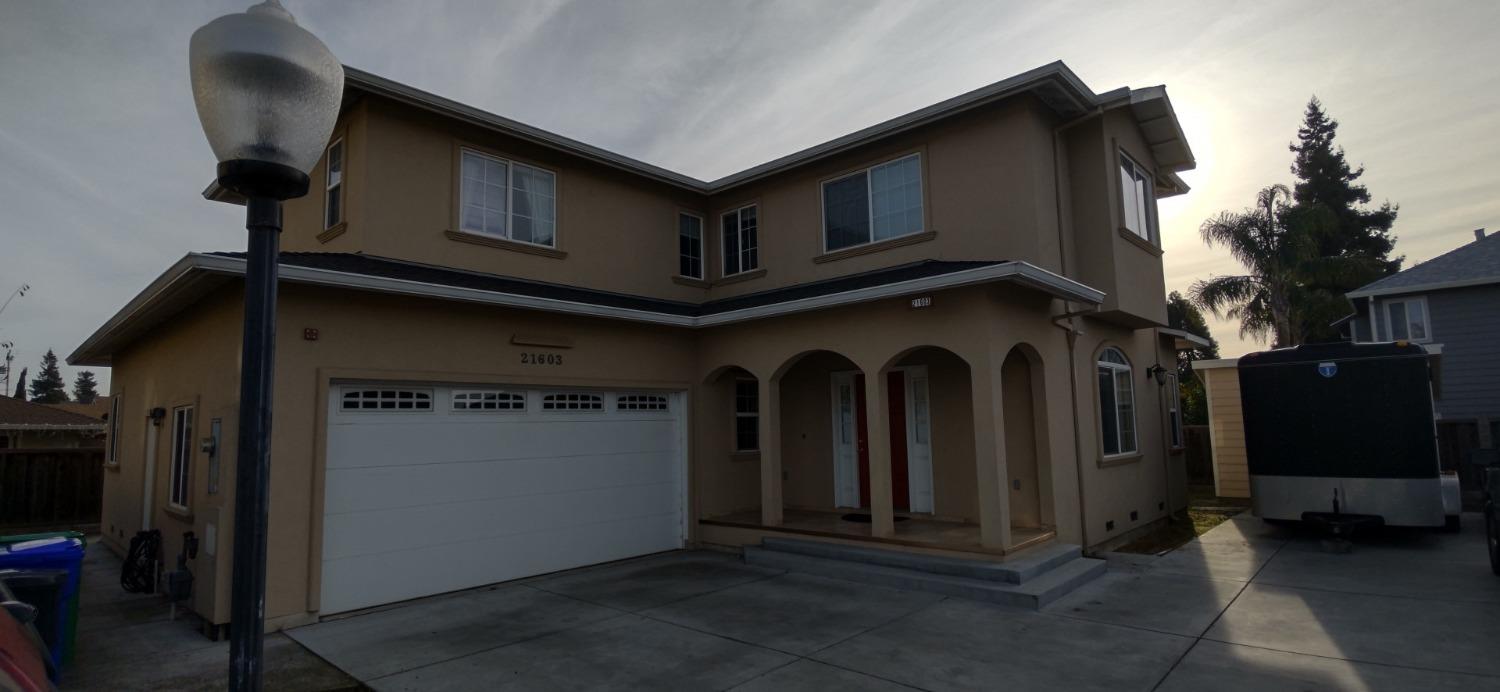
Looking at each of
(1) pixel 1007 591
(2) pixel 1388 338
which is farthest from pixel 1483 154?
(1) pixel 1007 591

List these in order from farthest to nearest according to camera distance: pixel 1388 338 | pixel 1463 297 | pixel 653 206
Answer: pixel 1388 338 < pixel 1463 297 < pixel 653 206

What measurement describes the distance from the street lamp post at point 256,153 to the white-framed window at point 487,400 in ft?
20.8

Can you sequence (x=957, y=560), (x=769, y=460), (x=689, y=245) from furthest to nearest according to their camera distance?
1. (x=689, y=245)
2. (x=769, y=460)
3. (x=957, y=560)

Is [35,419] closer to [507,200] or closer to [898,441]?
[507,200]

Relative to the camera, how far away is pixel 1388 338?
16.6m

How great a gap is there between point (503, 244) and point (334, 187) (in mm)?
2188

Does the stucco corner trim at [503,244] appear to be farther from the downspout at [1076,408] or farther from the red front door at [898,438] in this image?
the downspout at [1076,408]

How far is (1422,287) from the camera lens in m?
15.7

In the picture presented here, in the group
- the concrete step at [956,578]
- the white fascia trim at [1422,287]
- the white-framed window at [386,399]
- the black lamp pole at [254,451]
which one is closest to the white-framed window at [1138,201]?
the concrete step at [956,578]

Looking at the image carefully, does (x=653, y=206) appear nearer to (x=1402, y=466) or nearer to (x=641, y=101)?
(x=641, y=101)

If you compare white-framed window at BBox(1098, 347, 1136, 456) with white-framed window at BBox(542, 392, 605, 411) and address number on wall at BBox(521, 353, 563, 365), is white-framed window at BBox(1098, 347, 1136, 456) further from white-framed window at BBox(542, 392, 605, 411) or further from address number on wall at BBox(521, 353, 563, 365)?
address number on wall at BBox(521, 353, 563, 365)

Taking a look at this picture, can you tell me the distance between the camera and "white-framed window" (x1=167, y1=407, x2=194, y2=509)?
830 centimetres

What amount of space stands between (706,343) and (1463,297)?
16623 mm

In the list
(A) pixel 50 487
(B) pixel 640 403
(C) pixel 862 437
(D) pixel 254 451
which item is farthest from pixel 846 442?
(A) pixel 50 487
